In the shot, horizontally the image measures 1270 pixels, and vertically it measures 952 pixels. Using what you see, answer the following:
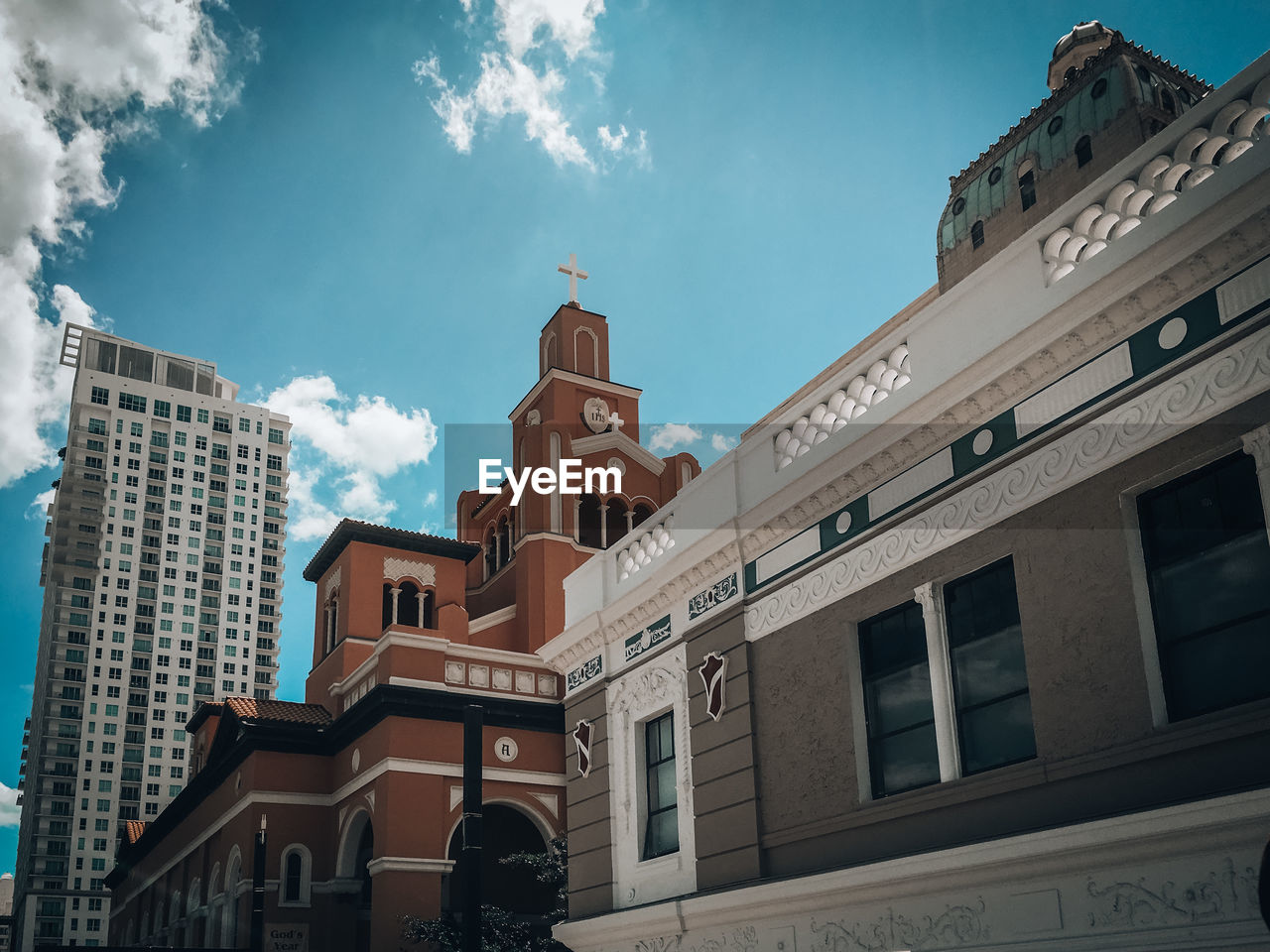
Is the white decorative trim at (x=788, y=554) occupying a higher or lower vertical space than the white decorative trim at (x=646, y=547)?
lower

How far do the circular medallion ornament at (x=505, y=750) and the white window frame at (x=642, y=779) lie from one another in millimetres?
12898

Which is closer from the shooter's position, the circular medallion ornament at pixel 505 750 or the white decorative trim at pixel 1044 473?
the white decorative trim at pixel 1044 473

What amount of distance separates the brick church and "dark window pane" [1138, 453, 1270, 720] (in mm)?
18411

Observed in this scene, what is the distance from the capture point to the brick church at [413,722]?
2656 centimetres

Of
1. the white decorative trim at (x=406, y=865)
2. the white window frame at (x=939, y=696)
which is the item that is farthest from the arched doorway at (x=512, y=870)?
the white window frame at (x=939, y=696)

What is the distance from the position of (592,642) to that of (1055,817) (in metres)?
8.08

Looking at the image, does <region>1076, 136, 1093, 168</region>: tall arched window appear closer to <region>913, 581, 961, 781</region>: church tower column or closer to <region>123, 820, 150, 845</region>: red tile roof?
<region>123, 820, 150, 845</region>: red tile roof

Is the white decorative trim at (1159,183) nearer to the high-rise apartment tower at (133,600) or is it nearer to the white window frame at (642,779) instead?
the white window frame at (642,779)

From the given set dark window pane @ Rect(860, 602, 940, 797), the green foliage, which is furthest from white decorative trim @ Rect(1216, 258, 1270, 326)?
the green foliage

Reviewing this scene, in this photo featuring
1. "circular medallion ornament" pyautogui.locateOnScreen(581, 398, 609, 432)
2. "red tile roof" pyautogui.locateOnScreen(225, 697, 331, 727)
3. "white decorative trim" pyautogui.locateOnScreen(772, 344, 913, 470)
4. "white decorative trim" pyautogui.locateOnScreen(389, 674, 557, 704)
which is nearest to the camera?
"white decorative trim" pyautogui.locateOnScreen(772, 344, 913, 470)

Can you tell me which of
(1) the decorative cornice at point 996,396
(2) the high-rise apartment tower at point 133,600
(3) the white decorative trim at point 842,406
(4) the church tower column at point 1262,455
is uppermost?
(2) the high-rise apartment tower at point 133,600

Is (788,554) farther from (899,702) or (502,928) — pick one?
(502,928)

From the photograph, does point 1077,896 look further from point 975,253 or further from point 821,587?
point 975,253

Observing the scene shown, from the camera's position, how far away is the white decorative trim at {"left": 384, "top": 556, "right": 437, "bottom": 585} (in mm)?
32562
